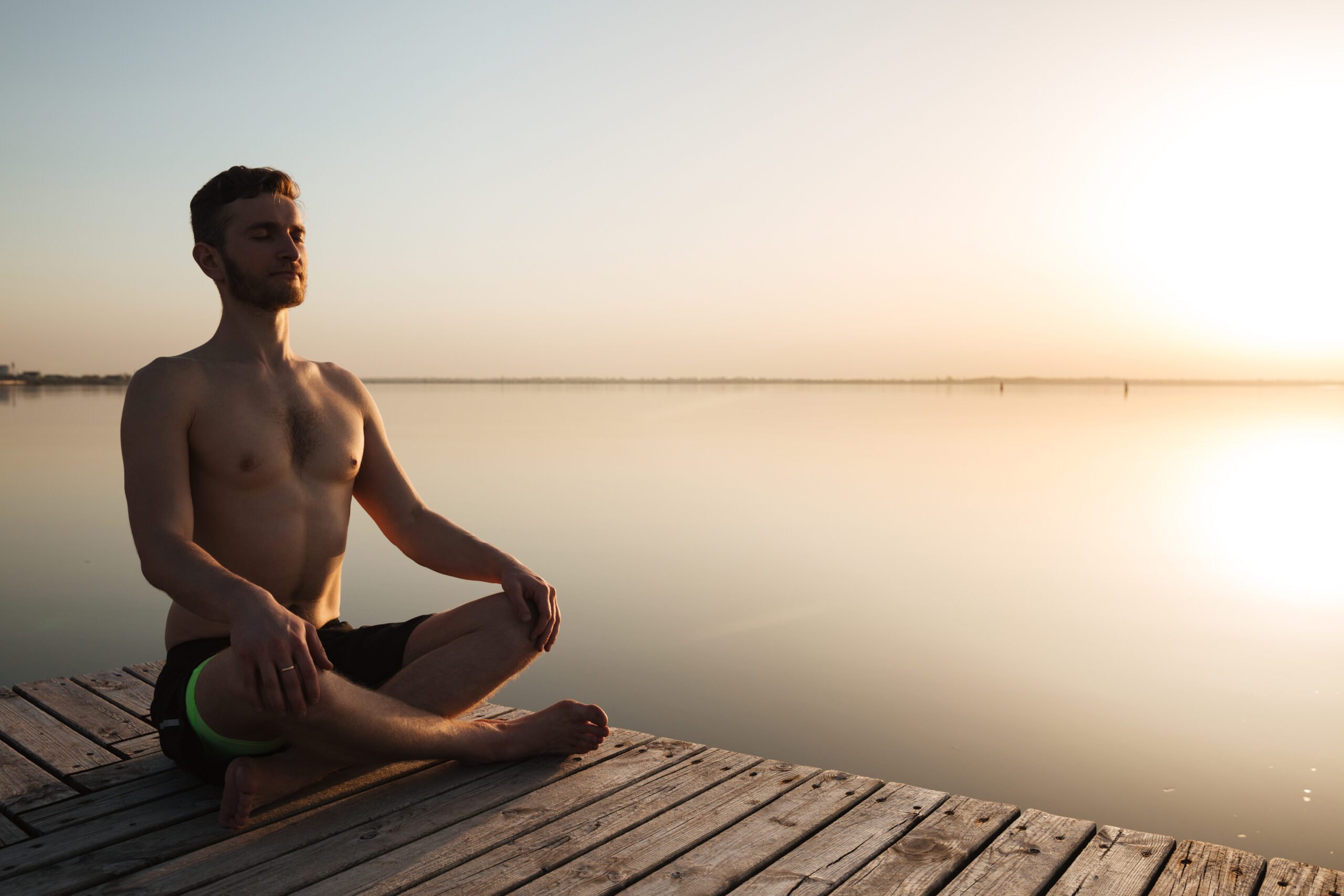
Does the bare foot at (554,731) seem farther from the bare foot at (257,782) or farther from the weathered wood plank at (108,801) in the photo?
the weathered wood plank at (108,801)

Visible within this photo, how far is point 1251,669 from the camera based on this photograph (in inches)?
294

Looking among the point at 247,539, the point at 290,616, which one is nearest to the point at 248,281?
the point at 247,539

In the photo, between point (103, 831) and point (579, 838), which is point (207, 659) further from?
point (579, 838)

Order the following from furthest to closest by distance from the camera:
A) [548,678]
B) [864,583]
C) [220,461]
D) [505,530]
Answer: [505,530], [864,583], [548,678], [220,461]

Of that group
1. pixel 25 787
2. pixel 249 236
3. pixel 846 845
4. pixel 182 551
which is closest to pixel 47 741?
pixel 25 787

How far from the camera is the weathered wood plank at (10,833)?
2.83 metres

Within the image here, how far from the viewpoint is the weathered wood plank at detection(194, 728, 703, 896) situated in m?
2.55

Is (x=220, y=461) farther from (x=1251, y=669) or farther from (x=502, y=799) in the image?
(x=1251, y=669)

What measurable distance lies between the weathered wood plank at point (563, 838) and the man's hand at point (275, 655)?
50 cm

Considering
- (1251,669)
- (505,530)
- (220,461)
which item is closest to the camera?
(220,461)

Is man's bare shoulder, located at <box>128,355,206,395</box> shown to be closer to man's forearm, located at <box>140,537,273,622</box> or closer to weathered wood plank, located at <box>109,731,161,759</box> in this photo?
man's forearm, located at <box>140,537,273,622</box>

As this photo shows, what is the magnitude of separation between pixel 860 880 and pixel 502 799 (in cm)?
118

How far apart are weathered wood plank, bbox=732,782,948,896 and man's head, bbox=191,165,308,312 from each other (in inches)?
94.2

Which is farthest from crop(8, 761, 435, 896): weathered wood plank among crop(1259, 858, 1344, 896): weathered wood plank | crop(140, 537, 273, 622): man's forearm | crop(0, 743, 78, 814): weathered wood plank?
crop(1259, 858, 1344, 896): weathered wood plank
